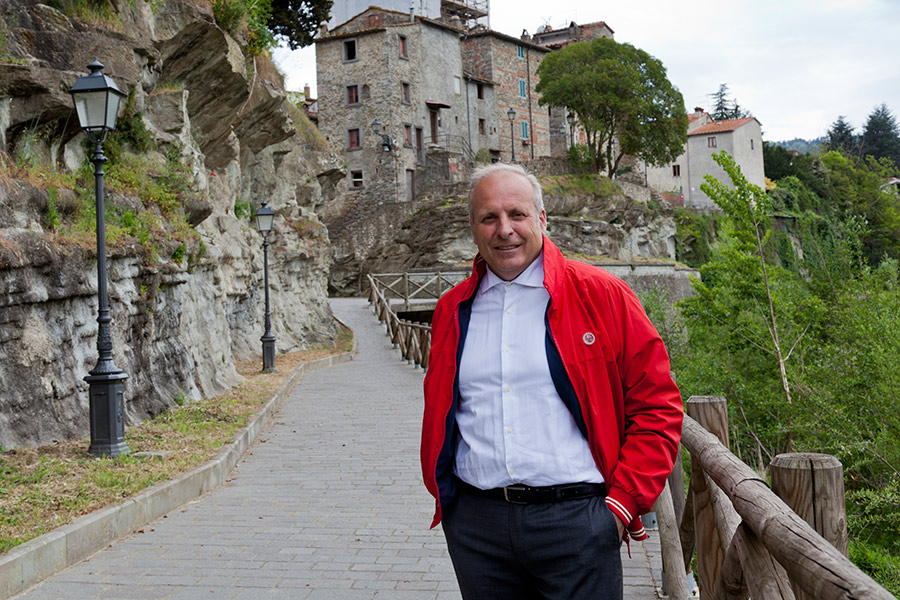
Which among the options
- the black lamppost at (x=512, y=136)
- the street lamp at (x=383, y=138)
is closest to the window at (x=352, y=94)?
the street lamp at (x=383, y=138)

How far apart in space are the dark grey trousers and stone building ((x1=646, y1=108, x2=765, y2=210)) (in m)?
65.2

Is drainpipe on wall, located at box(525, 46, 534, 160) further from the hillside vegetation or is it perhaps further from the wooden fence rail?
the hillside vegetation

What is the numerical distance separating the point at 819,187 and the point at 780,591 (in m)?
71.0

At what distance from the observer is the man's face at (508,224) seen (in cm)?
268

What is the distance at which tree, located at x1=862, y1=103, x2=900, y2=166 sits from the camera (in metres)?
79.8

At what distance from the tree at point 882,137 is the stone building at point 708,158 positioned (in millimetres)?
17662

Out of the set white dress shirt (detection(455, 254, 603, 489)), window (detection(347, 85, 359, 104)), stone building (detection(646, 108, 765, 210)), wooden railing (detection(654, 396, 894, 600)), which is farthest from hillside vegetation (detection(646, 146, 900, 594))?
stone building (detection(646, 108, 765, 210))

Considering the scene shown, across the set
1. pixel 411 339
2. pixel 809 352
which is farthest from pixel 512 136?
pixel 809 352

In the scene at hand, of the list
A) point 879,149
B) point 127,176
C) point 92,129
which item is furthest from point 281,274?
point 879,149

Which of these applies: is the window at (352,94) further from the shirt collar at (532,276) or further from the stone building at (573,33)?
the shirt collar at (532,276)

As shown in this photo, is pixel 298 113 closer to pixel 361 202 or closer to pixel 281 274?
pixel 281 274

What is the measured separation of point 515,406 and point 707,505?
156 centimetres

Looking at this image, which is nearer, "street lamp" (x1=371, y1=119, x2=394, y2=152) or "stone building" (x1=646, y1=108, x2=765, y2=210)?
"street lamp" (x1=371, y1=119, x2=394, y2=152)

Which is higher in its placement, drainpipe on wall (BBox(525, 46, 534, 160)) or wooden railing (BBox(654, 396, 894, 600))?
drainpipe on wall (BBox(525, 46, 534, 160))
